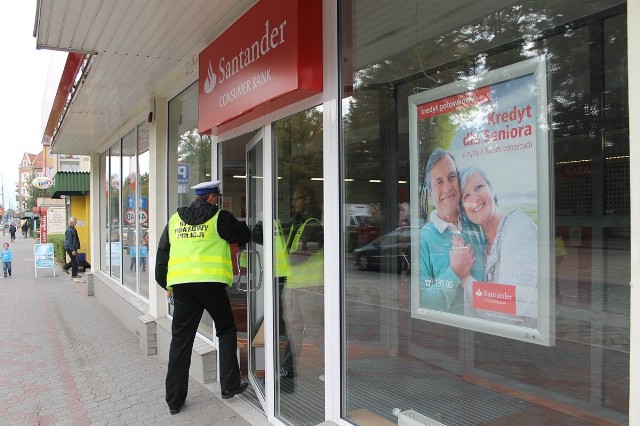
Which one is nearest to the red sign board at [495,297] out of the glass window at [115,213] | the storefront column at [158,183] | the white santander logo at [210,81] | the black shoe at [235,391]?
the black shoe at [235,391]

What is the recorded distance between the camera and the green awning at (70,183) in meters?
15.8

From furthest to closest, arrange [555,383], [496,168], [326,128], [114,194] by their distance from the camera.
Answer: [114,194] < [555,383] < [326,128] < [496,168]

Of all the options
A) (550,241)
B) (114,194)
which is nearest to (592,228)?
(550,241)

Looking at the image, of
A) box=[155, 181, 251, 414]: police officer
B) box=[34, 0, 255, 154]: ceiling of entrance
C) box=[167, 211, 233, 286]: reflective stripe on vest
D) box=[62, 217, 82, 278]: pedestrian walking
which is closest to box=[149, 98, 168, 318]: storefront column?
box=[34, 0, 255, 154]: ceiling of entrance

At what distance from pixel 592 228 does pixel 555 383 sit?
65.1 inches

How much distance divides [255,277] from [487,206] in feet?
8.17

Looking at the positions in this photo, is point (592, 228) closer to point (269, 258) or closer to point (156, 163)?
point (269, 258)

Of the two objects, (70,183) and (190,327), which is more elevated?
(70,183)

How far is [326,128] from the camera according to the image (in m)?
3.11

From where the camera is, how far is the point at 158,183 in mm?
6328

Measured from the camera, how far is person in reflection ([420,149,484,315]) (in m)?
2.45

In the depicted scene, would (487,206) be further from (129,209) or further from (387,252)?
(129,209)

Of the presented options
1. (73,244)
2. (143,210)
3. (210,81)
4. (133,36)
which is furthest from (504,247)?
(73,244)

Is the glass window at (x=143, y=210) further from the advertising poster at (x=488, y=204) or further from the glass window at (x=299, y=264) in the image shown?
the advertising poster at (x=488, y=204)
